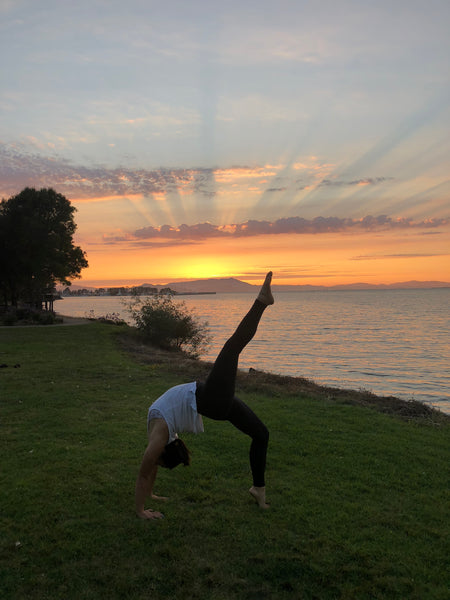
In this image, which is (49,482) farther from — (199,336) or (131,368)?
(199,336)

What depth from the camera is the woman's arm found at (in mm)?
4785

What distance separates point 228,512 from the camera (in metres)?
5.25

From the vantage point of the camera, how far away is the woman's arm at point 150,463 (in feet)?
15.7

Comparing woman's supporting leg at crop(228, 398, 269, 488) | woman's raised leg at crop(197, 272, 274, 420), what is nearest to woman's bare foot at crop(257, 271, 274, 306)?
woman's raised leg at crop(197, 272, 274, 420)

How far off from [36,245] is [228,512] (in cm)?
4594

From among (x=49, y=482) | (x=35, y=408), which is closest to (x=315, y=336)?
(x=35, y=408)

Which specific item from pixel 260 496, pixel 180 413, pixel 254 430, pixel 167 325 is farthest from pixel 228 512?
pixel 167 325

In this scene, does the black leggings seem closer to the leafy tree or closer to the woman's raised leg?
the woman's raised leg

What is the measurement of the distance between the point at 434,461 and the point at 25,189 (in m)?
54.6

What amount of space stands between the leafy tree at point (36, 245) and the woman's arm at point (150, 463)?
1746 inches

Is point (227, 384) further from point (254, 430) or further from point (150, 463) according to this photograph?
point (150, 463)

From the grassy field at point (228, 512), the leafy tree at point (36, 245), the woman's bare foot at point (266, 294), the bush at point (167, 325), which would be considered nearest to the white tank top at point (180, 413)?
the grassy field at point (228, 512)

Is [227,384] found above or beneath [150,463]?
above

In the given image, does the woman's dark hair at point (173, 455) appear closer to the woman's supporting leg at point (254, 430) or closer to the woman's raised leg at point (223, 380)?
the woman's raised leg at point (223, 380)
